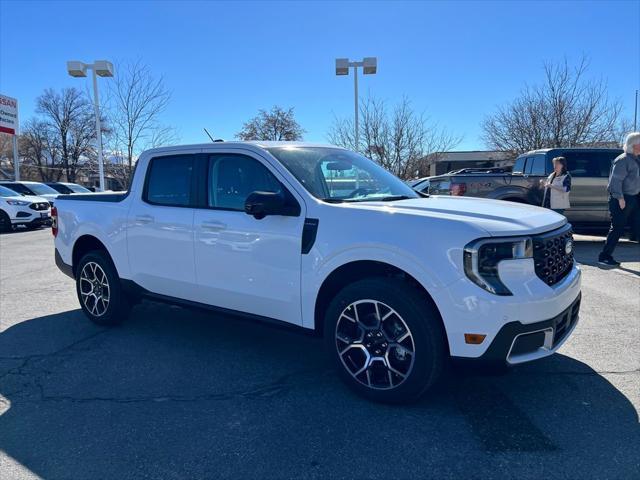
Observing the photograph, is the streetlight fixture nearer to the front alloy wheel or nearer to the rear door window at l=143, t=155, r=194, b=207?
the rear door window at l=143, t=155, r=194, b=207

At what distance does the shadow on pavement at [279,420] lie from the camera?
2619 mm

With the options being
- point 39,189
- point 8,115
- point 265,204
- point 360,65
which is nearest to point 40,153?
point 8,115

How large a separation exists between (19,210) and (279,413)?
16.6 metres

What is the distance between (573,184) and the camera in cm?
977

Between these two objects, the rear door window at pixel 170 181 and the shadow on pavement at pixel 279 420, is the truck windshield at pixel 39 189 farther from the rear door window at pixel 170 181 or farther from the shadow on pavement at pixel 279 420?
the rear door window at pixel 170 181

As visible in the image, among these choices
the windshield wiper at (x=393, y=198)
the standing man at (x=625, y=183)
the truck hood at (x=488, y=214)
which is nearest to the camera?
the truck hood at (x=488, y=214)

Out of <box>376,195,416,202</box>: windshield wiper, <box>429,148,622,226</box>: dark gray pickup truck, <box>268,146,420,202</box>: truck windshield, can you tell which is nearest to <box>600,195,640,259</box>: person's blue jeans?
<box>429,148,622,226</box>: dark gray pickup truck

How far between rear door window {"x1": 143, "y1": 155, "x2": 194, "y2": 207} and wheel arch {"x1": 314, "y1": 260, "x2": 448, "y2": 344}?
1.59m

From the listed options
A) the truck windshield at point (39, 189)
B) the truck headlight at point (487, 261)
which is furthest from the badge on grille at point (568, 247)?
the truck windshield at point (39, 189)

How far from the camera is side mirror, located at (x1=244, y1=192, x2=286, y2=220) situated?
3.42 m

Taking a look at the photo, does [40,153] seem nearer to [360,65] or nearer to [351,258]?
[360,65]

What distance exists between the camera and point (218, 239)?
397 centimetres

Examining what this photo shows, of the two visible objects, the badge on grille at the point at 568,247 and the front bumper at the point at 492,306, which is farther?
the badge on grille at the point at 568,247

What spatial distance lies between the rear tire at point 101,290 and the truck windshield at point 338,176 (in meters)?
2.36
